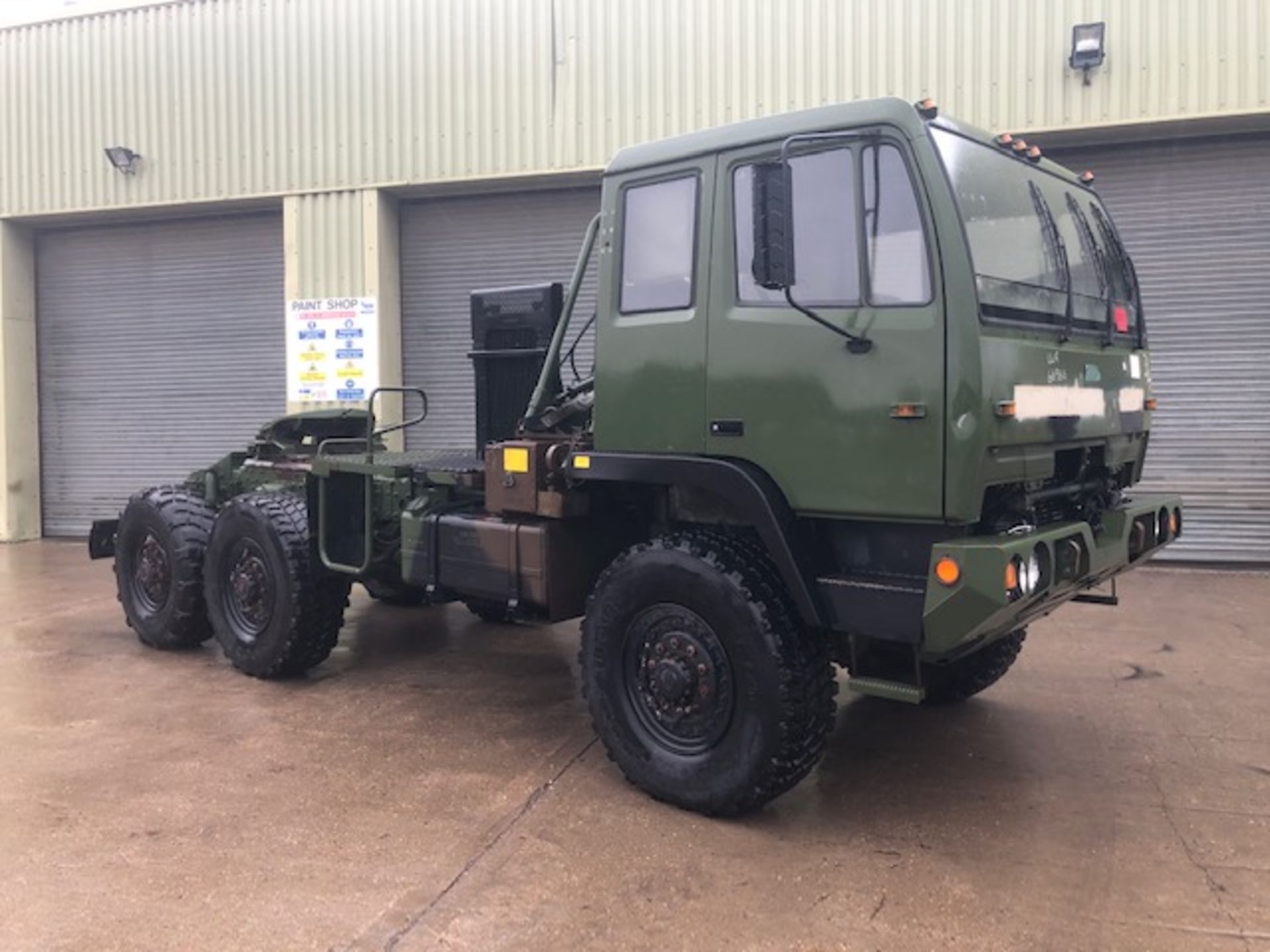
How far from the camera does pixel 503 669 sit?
6.74m

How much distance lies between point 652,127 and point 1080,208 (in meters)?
6.61

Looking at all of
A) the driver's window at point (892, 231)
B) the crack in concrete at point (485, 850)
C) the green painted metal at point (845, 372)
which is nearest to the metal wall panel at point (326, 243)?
the green painted metal at point (845, 372)

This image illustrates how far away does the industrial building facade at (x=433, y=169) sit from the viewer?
9.80 meters

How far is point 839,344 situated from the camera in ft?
12.9

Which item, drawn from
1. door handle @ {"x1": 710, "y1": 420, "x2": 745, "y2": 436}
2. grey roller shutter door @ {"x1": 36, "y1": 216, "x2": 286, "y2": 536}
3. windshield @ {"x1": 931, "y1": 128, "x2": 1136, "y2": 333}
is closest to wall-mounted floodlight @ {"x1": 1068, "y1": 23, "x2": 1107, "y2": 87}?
windshield @ {"x1": 931, "y1": 128, "x2": 1136, "y2": 333}

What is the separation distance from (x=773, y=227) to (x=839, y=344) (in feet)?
1.62

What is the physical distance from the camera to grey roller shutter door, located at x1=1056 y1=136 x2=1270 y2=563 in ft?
32.3

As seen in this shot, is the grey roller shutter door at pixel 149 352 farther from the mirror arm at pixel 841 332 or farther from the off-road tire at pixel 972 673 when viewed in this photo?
the mirror arm at pixel 841 332

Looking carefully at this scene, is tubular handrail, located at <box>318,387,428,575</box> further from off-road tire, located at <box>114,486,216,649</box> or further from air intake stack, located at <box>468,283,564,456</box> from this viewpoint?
off-road tire, located at <box>114,486,216,649</box>

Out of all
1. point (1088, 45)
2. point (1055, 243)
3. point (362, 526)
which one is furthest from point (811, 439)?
point (1088, 45)

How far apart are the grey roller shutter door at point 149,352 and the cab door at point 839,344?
960 cm

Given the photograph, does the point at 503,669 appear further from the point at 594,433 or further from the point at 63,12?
the point at 63,12

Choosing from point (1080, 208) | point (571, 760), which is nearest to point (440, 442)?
point (571, 760)

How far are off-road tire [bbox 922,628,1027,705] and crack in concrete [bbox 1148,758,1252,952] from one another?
931mm
